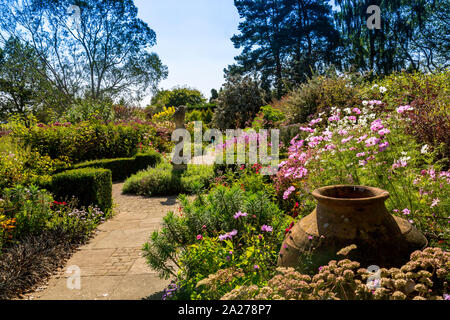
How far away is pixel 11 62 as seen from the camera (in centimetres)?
1855

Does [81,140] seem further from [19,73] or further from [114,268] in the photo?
[19,73]

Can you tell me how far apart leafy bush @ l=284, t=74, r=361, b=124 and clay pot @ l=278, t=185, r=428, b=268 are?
6.39 m

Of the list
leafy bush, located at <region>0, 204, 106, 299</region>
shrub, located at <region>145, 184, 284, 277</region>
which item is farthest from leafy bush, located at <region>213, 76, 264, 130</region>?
shrub, located at <region>145, 184, 284, 277</region>

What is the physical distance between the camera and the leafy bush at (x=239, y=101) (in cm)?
1608

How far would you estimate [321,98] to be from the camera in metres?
8.62

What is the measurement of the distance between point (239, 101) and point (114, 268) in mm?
13794

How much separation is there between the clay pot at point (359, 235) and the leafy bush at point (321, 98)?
6.39 metres

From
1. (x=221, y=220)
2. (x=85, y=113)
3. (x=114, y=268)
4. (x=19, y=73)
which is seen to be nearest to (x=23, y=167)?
(x=114, y=268)

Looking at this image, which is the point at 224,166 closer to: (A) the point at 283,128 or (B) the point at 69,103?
(A) the point at 283,128

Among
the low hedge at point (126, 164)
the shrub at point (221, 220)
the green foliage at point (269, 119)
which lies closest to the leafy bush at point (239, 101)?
the green foliage at point (269, 119)

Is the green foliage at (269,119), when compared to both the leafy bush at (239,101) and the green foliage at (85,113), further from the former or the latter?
the green foliage at (85,113)

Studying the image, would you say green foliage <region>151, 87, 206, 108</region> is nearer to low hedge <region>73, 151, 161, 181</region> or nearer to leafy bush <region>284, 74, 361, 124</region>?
low hedge <region>73, 151, 161, 181</region>

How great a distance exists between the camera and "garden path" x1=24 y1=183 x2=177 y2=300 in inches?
106
